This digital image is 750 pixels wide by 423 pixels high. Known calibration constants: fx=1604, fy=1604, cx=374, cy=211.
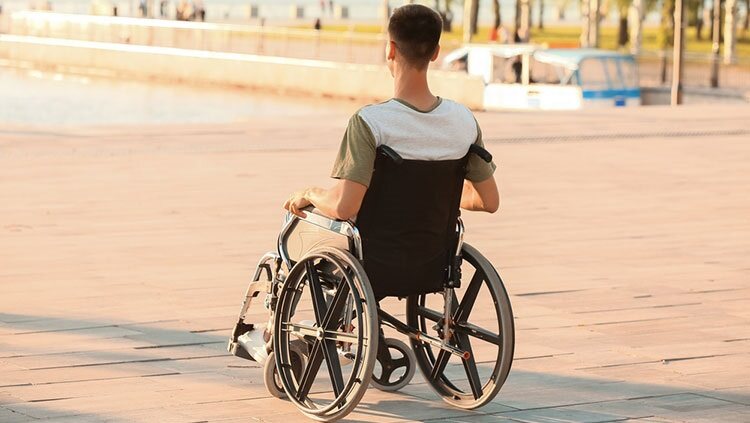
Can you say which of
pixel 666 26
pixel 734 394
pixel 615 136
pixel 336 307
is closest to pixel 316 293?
pixel 336 307

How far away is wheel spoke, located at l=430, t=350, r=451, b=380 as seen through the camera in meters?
6.24

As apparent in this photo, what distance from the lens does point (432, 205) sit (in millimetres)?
5801

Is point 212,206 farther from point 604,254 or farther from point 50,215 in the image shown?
point 604,254

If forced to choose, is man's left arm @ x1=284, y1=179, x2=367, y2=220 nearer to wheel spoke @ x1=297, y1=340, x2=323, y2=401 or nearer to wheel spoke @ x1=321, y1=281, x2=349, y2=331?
wheel spoke @ x1=321, y1=281, x2=349, y2=331

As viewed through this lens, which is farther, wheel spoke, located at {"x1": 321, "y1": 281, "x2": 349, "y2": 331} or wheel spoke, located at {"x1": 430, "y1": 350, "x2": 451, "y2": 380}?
wheel spoke, located at {"x1": 430, "y1": 350, "x2": 451, "y2": 380}

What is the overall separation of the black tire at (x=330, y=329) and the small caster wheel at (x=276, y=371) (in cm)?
3

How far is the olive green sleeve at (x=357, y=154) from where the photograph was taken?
5.62m

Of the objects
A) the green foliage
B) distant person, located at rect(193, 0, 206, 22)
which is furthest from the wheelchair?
distant person, located at rect(193, 0, 206, 22)

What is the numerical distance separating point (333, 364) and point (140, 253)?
4.33 metres

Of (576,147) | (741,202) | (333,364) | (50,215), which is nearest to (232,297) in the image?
(333,364)

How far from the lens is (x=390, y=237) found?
Answer: 19.0 feet

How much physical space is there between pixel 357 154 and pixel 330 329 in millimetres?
669

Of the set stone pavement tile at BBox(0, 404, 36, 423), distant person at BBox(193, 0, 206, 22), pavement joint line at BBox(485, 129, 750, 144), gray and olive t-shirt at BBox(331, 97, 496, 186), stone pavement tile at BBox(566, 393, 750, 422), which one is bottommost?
distant person at BBox(193, 0, 206, 22)

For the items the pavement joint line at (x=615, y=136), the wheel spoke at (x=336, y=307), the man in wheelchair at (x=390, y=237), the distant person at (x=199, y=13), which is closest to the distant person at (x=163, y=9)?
the distant person at (x=199, y=13)
